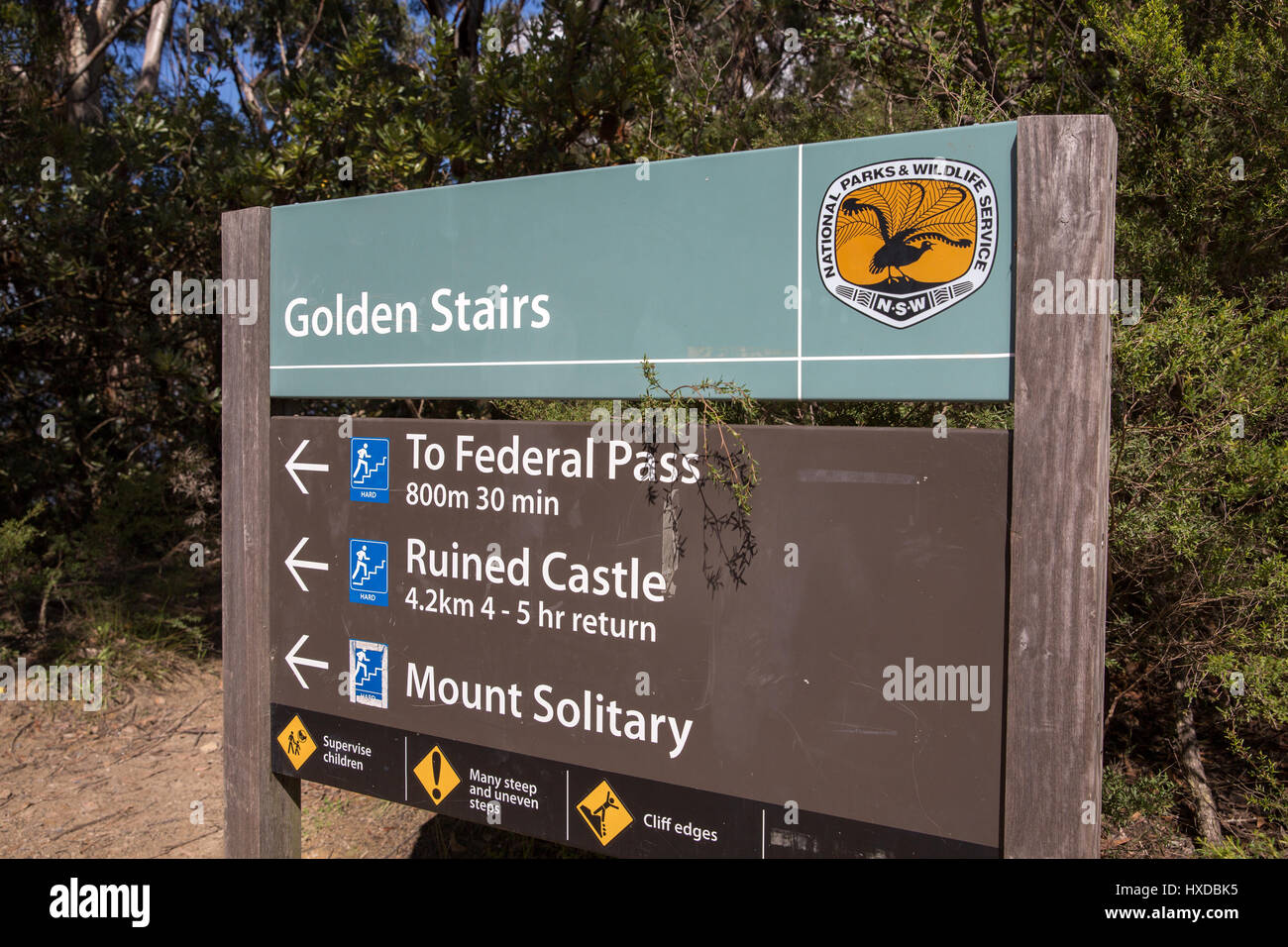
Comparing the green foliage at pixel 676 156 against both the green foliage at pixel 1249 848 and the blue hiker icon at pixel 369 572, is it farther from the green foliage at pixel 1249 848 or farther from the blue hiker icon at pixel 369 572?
the blue hiker icon at pixel 369 572

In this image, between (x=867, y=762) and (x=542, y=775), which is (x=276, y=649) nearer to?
(x=542, y=775)

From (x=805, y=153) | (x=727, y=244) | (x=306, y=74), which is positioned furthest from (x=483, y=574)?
(x=306, y=74)

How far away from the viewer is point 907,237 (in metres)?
1.97

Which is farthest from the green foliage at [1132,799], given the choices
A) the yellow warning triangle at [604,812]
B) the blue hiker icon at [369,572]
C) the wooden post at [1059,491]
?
the blue hiker icon at [369,572]

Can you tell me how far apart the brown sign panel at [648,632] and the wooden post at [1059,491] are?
6cm

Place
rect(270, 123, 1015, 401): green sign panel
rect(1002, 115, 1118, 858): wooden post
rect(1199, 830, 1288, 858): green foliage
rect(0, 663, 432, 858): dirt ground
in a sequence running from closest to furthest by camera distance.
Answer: rect(1002, 115, 1118, 858): wooden post → rect(270, 123, 1015, 401): green sign panel → rect(1199, 830, 1288, 858): green foliage → rect(0, 663, 432, 858): dirt ground

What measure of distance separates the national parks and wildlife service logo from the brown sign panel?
0.96 feet

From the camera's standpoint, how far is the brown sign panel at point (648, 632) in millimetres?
1969

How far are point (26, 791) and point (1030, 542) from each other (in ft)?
16.2

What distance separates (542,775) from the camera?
2.41 metres

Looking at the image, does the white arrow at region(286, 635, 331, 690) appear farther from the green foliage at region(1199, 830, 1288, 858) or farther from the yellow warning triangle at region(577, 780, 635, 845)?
the green foliage at region(1199, 830, 1288, 858)

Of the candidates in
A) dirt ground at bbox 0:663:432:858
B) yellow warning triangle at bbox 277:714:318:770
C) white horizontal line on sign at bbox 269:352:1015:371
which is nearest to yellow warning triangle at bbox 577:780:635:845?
yellow warning triangle at bbox 277:714:318:770

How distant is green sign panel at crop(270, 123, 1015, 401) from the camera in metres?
1.95

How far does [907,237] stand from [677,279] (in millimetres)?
551
